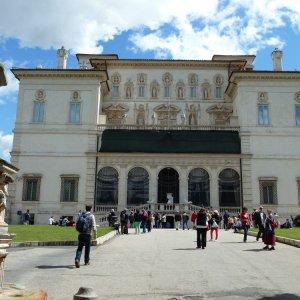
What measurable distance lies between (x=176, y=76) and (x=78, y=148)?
15881 millimetres

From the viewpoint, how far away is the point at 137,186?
39688 mm

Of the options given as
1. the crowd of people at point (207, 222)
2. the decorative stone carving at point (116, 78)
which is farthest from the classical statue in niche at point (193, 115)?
the crowd of people at point (207, 222)

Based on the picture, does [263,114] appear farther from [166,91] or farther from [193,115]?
[166,91]

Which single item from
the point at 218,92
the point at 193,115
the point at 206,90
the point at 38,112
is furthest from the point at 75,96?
the point at 218,92

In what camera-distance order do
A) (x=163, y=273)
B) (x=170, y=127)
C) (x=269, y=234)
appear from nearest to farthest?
1. (x=163, y=273)
2. (x=269, y=234)
3. (x=170, y=127)

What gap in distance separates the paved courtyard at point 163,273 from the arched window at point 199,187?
A: 2419 centimetres

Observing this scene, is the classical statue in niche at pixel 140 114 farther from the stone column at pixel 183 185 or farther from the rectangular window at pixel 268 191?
the rectangular window at pixel 268 191

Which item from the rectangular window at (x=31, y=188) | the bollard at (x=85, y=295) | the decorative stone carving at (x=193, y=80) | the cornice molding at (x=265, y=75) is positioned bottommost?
the bollard at (x=85, y=295)

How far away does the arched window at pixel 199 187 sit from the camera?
39.5 m

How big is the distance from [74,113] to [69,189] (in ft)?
26.5

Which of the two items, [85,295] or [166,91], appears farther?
[166,91]

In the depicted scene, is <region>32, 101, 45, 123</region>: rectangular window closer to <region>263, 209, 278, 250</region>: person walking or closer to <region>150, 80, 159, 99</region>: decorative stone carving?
<region>150, 80, 159, 99</region>: decorative stone carving

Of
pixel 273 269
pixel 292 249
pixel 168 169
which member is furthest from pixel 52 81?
pixel 273 269

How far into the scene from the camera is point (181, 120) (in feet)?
152
